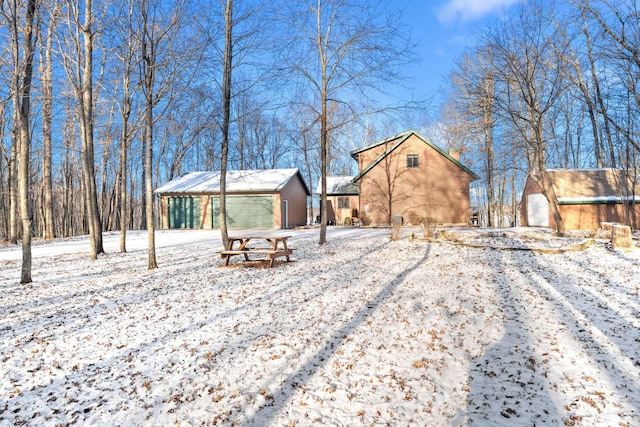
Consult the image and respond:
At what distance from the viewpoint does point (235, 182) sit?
26.3 m

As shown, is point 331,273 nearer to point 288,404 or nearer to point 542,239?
point 288,404

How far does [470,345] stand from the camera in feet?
14.1

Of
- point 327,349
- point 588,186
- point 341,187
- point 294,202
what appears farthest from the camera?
point 341,187

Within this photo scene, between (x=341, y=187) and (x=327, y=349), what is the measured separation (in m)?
28.0

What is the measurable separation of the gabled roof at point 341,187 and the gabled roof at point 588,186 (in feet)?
47.8

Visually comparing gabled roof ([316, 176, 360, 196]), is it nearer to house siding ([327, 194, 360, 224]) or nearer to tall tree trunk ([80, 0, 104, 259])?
house siding ([327, 194, 360, 224])

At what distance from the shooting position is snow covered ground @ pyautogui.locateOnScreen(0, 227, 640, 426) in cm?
306

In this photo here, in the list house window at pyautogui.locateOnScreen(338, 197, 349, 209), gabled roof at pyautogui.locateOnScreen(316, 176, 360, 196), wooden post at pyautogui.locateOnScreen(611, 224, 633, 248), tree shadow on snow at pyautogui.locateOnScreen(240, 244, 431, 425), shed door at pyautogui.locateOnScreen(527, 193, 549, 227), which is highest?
gabled roof at pyautogui.locateOnScreen(316, 176, 360, 196)

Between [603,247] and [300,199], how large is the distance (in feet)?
73.5

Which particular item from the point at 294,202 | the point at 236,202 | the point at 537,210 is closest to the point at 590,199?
→ the point at 537,210

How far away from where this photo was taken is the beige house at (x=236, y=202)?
25281 millimetres

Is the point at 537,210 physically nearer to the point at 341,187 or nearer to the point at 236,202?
the point at 341,187

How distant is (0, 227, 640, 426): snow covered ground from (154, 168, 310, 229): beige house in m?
17.2

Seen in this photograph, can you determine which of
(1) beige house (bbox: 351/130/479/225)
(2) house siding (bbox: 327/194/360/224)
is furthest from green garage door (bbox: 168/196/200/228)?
(1) beige house (bbox: 351/130/479/225)
